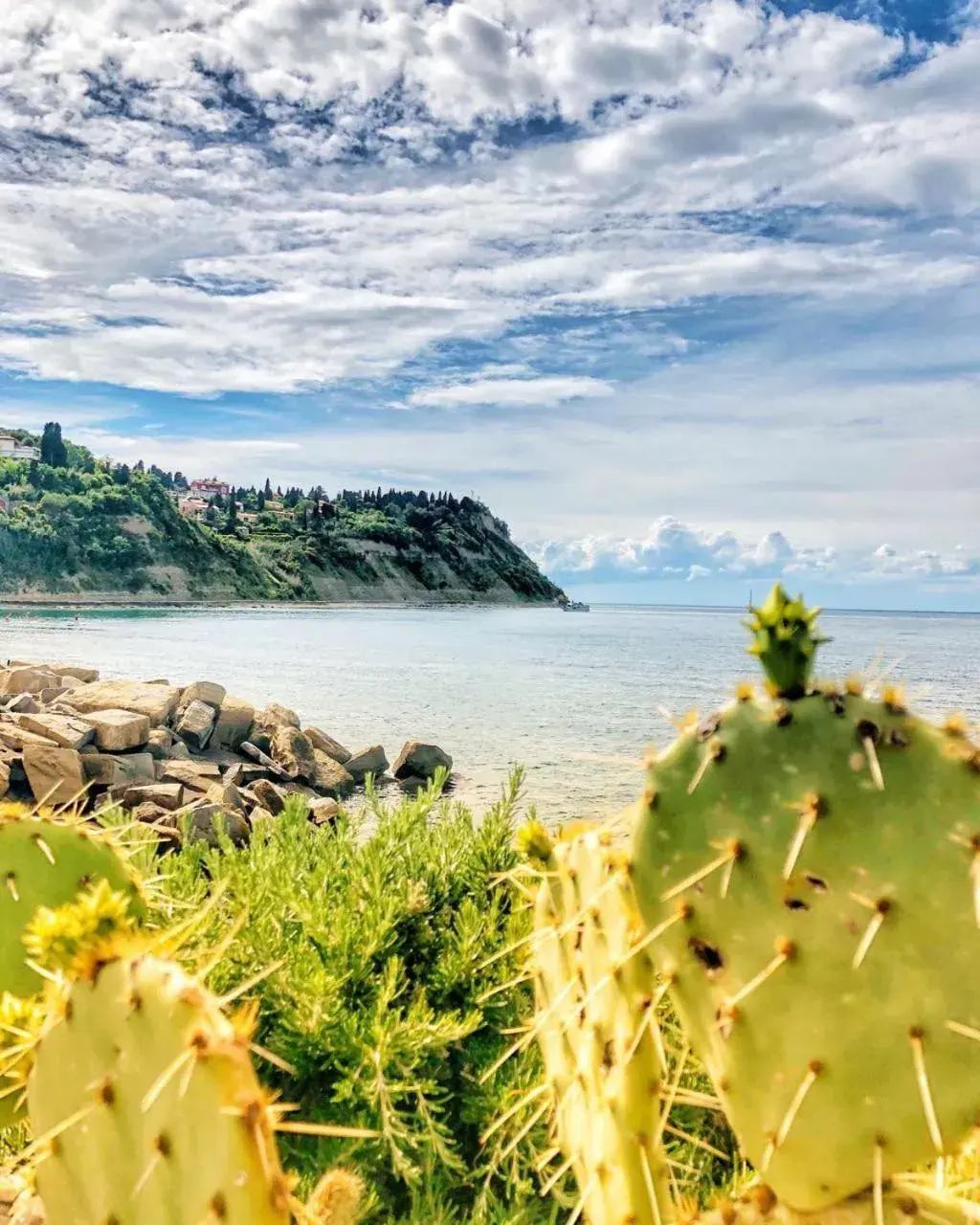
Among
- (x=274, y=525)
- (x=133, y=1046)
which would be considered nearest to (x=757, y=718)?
(x=133, y=1046)

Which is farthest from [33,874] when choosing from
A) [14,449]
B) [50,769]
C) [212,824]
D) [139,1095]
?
[14,449]

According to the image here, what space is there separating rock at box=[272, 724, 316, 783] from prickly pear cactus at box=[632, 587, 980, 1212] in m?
14.9

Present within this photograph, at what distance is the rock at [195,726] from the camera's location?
16.5 metres

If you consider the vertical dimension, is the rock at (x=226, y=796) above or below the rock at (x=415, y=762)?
above

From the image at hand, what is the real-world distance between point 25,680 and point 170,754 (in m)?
4.23

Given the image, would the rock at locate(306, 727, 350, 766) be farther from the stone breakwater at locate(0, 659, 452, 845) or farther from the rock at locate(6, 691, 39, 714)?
the rock at locate(6, 691, 39, 714)

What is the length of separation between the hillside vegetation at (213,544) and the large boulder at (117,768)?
89.1 m

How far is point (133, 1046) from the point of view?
1458 mm

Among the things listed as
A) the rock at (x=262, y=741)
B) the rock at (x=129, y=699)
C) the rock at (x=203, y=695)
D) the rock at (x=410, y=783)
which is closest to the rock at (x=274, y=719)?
the rock at (x=262, y=741)

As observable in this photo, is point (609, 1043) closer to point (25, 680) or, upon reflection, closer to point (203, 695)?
point (203, 695)

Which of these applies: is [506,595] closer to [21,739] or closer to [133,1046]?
[21,739]

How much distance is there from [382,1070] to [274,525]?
399 feet

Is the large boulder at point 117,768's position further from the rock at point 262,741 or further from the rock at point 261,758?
the rock at point 262,741

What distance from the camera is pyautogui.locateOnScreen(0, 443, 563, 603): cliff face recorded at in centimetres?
9812
